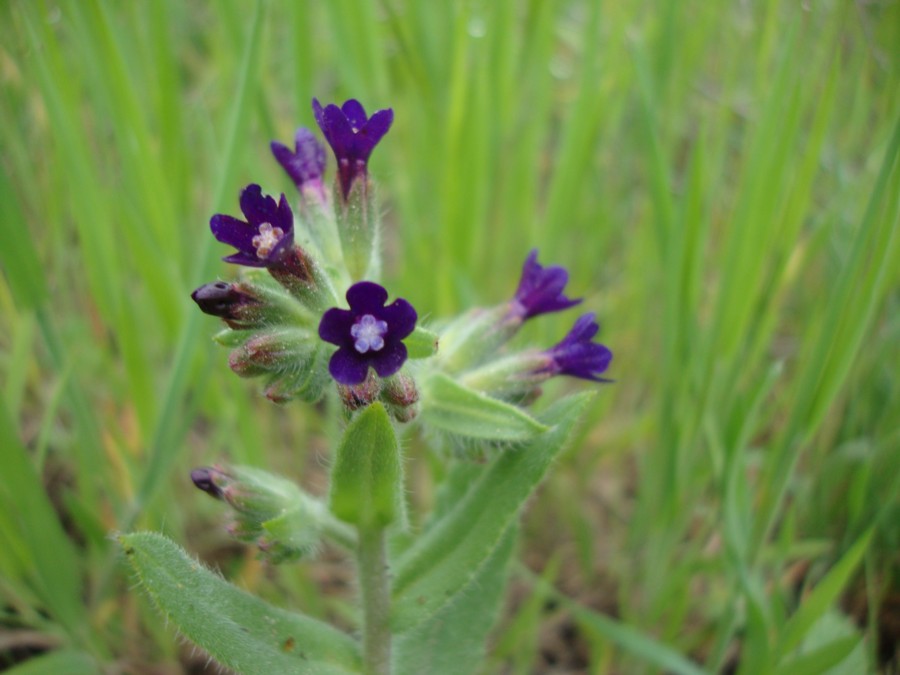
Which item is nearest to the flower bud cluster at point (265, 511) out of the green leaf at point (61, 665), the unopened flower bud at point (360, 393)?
the unopened flower bud at point (360, 393)

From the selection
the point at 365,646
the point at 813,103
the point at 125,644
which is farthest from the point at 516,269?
the point at 125,644

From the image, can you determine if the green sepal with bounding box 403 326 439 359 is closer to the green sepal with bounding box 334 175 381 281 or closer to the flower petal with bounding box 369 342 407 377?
the flower petal with bounding box 369 342 407 377

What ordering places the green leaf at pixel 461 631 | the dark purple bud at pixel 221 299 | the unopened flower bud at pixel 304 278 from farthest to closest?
the green leaf at pixel 461 631 → the unopened flower bud at pixel 304 278 → the dark purple bud at pixel 221 299

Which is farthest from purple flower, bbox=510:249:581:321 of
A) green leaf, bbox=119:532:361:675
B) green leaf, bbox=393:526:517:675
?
green leaf, bbox=119:532:361:675

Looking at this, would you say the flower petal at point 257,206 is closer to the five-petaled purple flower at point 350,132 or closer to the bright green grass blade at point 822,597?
the five-petaled purple flower at point 350,132

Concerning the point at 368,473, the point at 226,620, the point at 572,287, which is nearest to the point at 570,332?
the point at 368,473
